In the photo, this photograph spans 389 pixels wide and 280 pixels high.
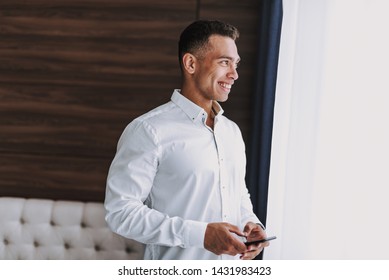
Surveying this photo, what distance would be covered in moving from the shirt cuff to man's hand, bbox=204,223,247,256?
1 centimetres

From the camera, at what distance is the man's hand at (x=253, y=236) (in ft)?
5.33

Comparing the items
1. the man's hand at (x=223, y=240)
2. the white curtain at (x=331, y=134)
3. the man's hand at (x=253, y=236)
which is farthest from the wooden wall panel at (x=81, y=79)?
the man's hand at (x=223, y=240)

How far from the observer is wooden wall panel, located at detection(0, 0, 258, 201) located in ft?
8.25

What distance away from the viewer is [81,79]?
2.57 meters

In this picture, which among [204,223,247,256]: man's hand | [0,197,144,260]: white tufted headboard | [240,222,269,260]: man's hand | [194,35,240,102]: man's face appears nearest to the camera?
[204,223,247,256]: man's hand

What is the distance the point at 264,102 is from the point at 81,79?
1032 mm

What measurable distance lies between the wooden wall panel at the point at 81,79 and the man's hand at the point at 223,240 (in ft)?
3.45

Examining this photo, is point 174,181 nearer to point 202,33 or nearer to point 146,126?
point 146,126

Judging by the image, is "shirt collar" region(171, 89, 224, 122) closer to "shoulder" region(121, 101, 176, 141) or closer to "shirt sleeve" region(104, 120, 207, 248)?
"shoulder" region(121, 101, 176, 141)

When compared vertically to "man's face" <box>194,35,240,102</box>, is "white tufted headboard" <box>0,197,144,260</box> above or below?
below

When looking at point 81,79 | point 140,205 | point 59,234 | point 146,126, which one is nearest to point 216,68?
point 146,126

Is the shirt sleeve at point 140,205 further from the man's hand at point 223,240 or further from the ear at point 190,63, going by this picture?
the ear at point 190,63

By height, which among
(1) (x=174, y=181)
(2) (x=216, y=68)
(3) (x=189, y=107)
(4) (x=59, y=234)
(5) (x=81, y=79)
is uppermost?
(5) (x=81, y=79)

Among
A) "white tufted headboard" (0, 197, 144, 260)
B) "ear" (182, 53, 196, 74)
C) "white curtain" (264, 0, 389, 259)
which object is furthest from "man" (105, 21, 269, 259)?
"white tufted headboard" (0, 197, 144, 260)
